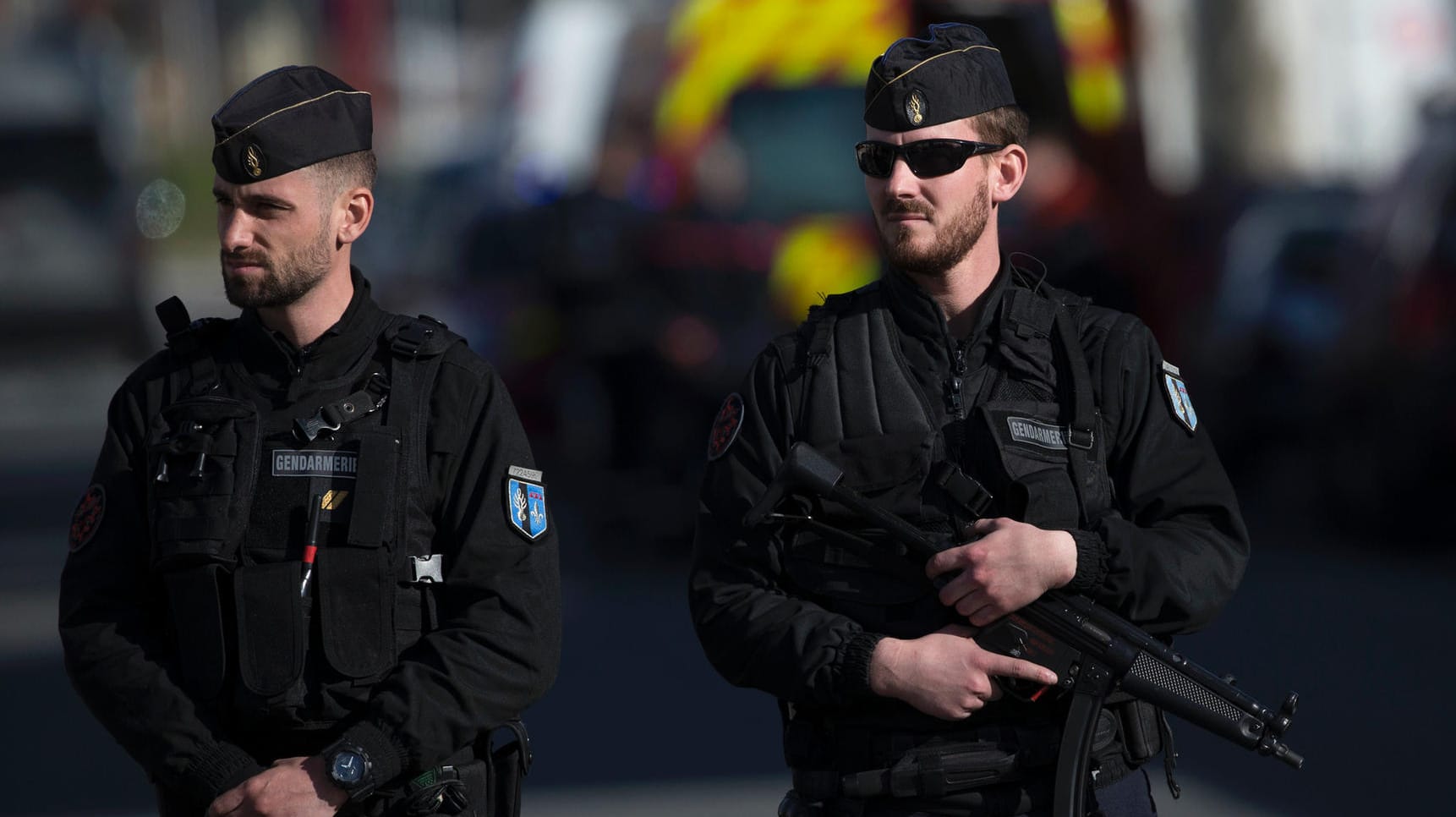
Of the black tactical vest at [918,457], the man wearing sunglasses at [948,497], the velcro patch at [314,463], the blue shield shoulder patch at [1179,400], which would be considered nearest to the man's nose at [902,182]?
the man wearing sunglasses at [948,497]

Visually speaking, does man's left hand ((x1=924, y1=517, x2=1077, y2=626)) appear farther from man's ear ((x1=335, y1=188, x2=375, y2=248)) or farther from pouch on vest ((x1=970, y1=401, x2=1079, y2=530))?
man's ear ((x1=335, y1=188, x2=375, y2=248))

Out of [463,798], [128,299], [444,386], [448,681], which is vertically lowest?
[128,299]

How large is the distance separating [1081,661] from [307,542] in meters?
1.18

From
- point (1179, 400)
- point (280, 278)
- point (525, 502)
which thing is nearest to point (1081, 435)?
point (1179, 400)

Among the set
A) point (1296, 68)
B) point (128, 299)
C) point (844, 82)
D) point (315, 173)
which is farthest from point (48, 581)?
point (1296, 68)

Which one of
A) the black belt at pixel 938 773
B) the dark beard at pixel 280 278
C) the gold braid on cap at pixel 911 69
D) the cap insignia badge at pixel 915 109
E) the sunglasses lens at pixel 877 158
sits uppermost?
the gold braid on cap at pixel 911 69

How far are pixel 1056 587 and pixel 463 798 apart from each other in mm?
959

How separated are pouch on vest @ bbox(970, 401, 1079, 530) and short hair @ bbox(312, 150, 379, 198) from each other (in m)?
1.05

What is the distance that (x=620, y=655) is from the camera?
9188 millimetres

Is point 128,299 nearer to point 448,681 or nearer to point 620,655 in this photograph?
point 620,655

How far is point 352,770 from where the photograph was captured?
10.3 feet

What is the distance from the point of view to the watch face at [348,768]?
3148mm

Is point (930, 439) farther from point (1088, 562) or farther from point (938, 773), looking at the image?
point (938, 773)

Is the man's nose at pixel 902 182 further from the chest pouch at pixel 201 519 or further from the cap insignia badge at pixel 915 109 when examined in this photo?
the chest pouch at pixel 201 519
